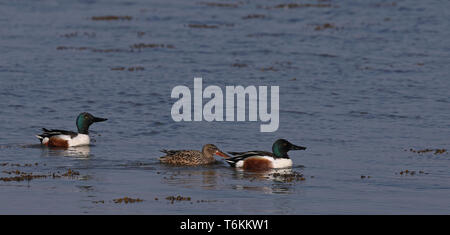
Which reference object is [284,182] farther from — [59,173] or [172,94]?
[172,94]

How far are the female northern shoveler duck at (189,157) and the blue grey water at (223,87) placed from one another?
0.27 m

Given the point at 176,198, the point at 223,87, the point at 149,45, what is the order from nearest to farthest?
the point at 176,198
the point at 223,87
the point at 149,45

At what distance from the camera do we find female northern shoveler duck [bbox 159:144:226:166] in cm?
2122

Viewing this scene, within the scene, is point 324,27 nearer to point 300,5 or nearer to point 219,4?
point 300,5

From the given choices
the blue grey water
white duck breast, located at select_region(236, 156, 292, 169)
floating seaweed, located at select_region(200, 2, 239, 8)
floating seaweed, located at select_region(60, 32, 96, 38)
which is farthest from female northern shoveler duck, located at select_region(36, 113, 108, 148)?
floating seaweed, located at select_region(200, 2, 239, 8)

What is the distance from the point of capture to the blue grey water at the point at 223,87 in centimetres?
1770

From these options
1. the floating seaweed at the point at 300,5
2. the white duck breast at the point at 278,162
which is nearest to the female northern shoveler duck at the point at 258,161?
the white duck breast at the point at 278,162

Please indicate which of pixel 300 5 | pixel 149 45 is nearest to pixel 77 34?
pixel 149 45

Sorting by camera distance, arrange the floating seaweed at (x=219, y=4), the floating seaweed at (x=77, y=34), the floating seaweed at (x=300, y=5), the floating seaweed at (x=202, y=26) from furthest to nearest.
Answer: the floating seaweed at (x=219, y=4), the floating seaweed at (x=300, y=5), the floating seaweed at (x=202, y=26), the floating seaweed at (x=77, y=34)

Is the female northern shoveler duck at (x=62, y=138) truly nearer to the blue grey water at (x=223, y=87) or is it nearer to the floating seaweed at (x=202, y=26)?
the blue grey water at (x=223, y=87)

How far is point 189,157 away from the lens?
70.4ft

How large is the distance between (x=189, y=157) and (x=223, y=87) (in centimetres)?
1267

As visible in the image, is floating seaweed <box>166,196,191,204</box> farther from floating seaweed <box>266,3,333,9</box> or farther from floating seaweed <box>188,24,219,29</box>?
floating seaweed <box>266,3,333,9</box>

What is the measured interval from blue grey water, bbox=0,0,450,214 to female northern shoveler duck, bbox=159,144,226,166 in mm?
270
